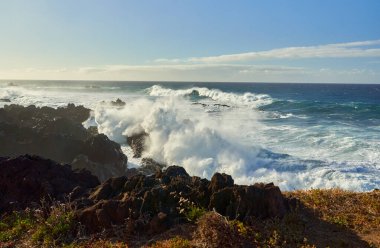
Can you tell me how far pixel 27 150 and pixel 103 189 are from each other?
14.9 m

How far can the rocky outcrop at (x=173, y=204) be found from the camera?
26.9 ft

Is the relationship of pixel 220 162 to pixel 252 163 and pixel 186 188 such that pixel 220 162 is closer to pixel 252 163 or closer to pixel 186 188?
pixel 252 163

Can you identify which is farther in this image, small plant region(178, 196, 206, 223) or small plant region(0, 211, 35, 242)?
small plant region(0, 211, 35, 242)

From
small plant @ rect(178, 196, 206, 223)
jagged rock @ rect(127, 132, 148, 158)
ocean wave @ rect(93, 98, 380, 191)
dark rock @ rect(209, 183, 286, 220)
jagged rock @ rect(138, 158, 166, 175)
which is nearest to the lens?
small plant @ rect(178, 196, 206, 223)

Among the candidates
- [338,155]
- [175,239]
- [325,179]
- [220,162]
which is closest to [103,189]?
[175,239]

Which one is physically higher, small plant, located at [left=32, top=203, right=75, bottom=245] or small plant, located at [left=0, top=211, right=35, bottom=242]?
small plant, located at [left=32, top=203, right=75, bottom=245]

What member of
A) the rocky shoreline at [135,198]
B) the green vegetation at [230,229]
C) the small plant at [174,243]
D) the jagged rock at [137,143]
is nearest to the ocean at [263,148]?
Answer: the jagged rock at [137,143]

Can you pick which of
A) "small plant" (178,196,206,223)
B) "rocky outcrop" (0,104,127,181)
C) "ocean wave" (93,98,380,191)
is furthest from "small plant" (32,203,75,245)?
"ocean wave" (93,98,380,191)

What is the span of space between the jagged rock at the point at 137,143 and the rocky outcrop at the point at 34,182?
16.6 metres

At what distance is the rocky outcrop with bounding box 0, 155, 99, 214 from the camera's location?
405 inches

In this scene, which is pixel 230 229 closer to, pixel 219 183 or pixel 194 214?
pixel 194 214

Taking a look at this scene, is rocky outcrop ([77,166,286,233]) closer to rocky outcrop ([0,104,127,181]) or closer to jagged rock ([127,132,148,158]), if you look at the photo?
rocky outcrop ([0,104,127,181])

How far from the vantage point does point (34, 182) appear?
1073 cm

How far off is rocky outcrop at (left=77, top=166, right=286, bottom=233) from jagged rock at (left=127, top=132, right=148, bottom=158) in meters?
19.3
